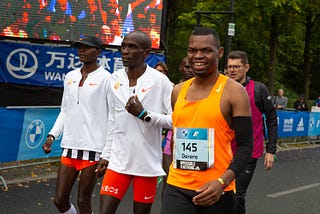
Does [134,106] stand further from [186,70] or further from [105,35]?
[105,35]

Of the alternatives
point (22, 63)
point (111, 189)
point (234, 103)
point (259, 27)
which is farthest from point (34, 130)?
point (259, 27)

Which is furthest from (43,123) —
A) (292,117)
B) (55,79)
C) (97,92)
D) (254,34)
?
(254,34)

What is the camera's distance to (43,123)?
905 centimetres

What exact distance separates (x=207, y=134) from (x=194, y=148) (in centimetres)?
14

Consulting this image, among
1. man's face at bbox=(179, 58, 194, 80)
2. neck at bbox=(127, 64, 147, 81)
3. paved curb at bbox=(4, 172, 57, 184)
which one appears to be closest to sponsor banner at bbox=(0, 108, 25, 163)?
paved curb at bbox=(4, 172, 57, 184)

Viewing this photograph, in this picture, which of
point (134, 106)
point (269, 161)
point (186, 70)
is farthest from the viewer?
point (186, 70)

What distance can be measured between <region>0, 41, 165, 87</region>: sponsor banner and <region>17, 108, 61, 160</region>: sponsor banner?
1.39 metres

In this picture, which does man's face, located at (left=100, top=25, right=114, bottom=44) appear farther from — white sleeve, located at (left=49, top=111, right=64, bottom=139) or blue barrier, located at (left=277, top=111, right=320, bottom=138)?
blue barrier, located at (left=277, top=111, right=320, bottom=138)

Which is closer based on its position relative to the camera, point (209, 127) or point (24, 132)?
point (209, 127)

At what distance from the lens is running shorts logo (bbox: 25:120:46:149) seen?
28.9 feet

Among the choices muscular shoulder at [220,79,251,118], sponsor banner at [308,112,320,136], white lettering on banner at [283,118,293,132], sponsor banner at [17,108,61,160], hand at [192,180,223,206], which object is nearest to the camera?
hand at [192,180,223,206]

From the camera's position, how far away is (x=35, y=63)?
34.2 ft

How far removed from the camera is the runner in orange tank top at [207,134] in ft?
11.0

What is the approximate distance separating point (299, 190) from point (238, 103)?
21.0 ft
